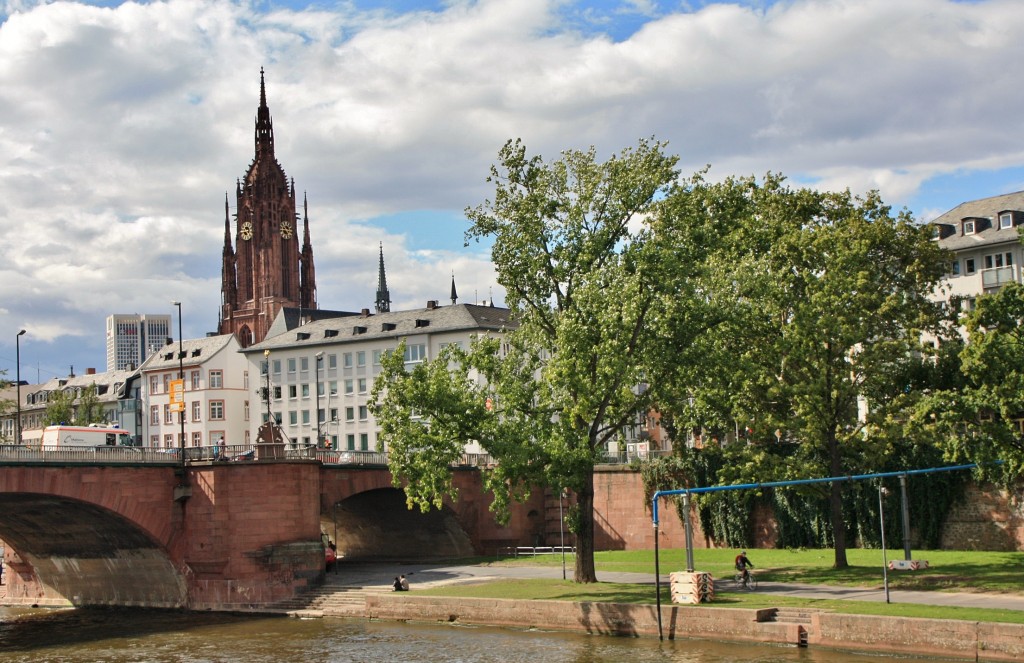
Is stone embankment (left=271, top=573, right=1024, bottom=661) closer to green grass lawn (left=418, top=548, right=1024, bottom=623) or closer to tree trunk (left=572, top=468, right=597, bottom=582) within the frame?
green grass lawn (left=418, top=548, right=1024, bottom=623)

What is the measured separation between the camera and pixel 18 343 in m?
79.9

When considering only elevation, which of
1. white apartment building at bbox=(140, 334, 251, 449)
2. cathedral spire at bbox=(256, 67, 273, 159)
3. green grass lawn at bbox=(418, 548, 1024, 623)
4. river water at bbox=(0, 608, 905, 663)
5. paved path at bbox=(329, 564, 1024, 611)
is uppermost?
cathedral spire at bbox=(256, 67, 273, 159)

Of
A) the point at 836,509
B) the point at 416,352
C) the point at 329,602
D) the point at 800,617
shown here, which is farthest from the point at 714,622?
the point at 416,352

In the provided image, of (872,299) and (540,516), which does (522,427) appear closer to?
(872,299)

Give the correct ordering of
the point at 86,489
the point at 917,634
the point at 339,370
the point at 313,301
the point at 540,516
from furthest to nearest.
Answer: the point at 313,301
the point at 339,370
the point at 540,516
the point at 86,489
the point at 917,634

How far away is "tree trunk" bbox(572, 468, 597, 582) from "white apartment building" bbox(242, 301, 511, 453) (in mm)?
56833

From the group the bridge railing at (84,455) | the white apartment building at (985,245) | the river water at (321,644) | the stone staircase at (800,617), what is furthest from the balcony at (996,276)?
the bridge railing at (84,455)

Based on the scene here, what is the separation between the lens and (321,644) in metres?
49.1

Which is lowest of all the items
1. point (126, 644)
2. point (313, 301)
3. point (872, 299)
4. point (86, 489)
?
point (126, 644)

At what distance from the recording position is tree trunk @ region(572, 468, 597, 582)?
5238 cm

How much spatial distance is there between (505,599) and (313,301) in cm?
14779

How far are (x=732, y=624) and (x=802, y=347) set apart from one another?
52.2 feet

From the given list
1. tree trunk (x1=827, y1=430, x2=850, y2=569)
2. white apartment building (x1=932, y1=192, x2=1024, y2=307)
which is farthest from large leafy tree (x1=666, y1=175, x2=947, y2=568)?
white apartment building (x1=932, y1=192, x2=1024, y2=307)

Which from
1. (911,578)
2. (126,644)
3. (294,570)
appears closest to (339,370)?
(294,570)
